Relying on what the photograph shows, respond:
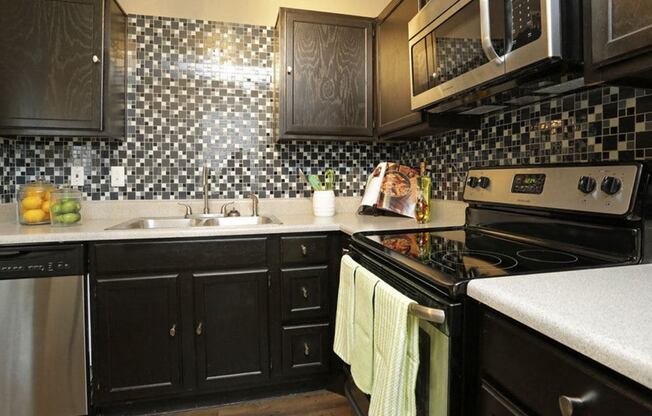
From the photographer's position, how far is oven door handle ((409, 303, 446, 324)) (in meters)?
0.83

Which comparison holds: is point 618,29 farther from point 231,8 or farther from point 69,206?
point 69,206

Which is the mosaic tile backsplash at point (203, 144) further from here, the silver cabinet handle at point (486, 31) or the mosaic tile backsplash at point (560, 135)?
the silver cabinet handle at point (486, 31)

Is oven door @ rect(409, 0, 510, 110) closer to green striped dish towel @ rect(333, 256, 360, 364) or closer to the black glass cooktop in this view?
the black glass cooktop

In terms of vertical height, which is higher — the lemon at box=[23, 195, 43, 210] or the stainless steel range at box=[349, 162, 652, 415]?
the lemon at box=[23, 195, 43, 210]

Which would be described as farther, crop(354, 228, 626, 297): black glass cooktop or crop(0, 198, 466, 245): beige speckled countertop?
crop(0, 198, 466, 245): beige speckled countertop

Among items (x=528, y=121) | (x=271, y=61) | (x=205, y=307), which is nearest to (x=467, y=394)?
(x=528, y=121)

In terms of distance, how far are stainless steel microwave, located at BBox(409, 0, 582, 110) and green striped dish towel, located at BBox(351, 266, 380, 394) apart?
748mm

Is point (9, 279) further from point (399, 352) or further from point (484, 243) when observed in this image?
point (484, 243)

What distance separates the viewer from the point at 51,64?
1813 mm

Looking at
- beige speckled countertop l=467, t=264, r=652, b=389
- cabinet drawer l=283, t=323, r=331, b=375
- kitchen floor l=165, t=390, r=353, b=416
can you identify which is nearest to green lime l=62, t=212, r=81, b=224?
kitchen floor l=165, t=390, r=353, b=416

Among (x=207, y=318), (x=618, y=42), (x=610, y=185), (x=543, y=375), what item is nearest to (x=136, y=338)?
(x=207, y=318)

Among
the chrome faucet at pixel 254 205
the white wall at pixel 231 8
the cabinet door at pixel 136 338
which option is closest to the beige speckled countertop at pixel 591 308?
the cabinet door at pixel 136 338

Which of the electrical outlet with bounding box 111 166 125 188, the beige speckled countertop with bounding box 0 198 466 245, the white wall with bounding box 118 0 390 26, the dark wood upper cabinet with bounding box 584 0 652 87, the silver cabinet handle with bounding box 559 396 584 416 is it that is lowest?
the silver cabinet handle with bounding box 559 396 584 416

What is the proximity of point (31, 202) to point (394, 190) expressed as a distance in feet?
6.05
